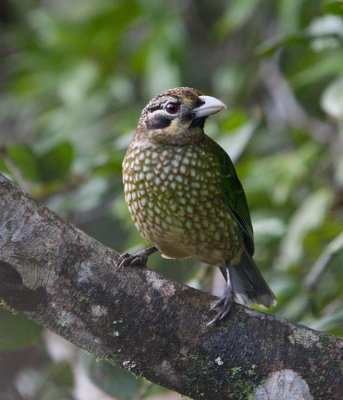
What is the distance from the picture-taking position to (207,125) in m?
4.03

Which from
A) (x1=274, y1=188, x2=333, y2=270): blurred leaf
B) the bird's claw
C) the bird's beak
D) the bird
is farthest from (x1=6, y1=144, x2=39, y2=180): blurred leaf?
(x1=274, y1=188, x2=333, y2=270): blurred leaf

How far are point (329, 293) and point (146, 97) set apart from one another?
2.93 m

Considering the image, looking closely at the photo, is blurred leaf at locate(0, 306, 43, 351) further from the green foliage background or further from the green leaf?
the green leaf

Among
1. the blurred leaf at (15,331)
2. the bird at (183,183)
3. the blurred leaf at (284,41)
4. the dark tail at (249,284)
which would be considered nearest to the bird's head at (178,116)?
the bird at (183,183)

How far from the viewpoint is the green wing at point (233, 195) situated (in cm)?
321

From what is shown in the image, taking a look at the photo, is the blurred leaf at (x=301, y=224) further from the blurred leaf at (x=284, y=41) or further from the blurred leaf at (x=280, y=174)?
the blurred leaf at (x=284, y=41)

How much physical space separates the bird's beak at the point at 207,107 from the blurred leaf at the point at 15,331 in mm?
1241

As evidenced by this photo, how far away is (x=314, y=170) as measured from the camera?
14.9 feet

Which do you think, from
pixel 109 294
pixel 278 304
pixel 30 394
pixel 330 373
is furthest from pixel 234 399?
pixel 30 394

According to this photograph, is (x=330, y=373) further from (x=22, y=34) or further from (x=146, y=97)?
(x=22, y=34)

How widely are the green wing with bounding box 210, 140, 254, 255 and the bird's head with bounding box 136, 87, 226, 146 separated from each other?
6.1 inches

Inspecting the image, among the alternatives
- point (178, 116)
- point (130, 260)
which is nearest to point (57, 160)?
point (178, 116)

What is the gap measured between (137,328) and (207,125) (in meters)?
1.87

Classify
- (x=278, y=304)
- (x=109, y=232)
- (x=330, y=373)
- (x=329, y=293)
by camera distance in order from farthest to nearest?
(x=109, y=232), (x=329, y=293), (x=278, y=304), (x=330, y=373)
